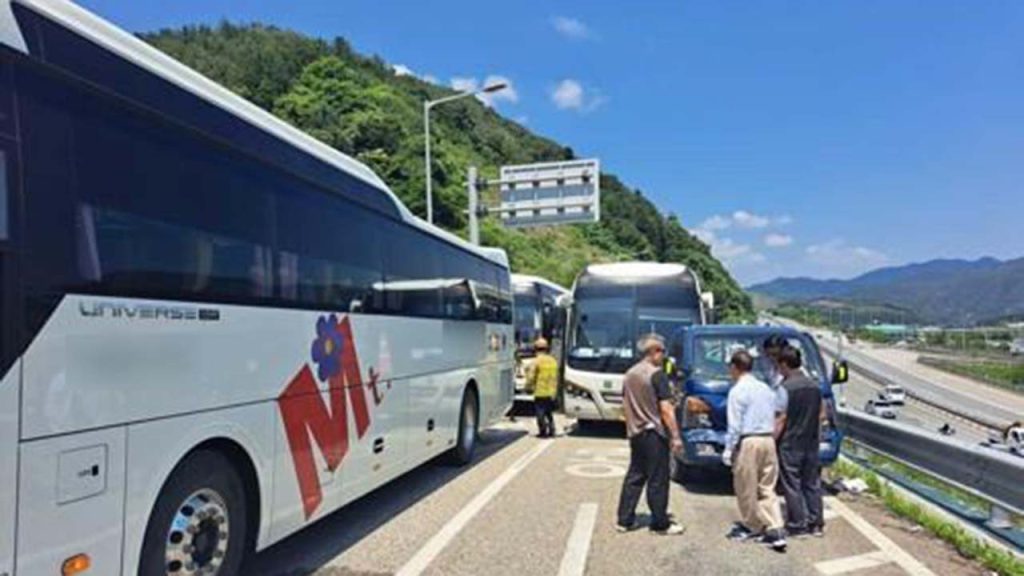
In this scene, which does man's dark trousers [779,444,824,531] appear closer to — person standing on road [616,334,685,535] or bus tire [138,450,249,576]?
person standing on road [616,334,685,535]

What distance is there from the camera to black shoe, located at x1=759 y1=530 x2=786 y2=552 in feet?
23.6

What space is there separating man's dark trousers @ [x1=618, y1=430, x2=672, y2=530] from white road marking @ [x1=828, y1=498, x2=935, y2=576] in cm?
191

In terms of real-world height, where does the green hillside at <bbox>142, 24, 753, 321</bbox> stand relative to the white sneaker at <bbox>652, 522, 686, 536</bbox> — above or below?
above

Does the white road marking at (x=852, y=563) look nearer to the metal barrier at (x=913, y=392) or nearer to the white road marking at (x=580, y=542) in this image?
the white road marking at (x=580, y=542)

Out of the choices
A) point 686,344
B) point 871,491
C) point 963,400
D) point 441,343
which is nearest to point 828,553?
point 871,491

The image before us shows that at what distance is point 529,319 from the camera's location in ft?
71.0

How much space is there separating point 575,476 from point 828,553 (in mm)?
4302

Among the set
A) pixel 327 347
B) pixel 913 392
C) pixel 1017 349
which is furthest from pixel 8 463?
pixel 1017 349

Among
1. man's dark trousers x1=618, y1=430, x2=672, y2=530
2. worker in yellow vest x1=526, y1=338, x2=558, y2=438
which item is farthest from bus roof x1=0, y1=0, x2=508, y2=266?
worker in yellow vest x1=526, y1=338, x2=558, y2=438

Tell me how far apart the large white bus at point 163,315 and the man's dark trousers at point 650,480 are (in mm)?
2501

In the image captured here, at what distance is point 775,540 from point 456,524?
3.01 meters

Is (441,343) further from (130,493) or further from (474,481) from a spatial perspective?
(130,493)

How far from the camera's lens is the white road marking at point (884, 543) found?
6590 millimetres

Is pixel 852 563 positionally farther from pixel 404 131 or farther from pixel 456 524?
pixel 404 131
